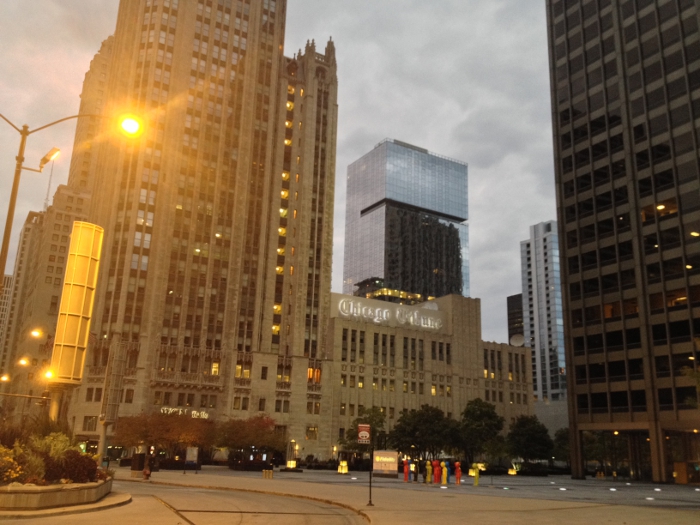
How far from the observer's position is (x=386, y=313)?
130m

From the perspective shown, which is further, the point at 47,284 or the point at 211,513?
the point at 47,284

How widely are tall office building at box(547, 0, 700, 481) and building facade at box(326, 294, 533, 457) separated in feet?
141

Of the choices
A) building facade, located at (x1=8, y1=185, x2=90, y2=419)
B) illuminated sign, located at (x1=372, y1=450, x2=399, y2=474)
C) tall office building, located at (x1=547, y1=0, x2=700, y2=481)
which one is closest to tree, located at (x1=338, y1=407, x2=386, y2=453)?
tall office building, located at (x1=547, y1=0, x2=700, y2=481)

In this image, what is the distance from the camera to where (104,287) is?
105m

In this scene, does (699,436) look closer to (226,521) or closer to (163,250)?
(226,521)

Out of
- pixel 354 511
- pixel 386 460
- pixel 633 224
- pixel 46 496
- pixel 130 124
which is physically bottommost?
pixel 354 511

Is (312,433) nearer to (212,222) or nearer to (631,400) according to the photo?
(212,222)

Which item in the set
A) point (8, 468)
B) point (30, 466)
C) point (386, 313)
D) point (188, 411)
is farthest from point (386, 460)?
point (386, 313)

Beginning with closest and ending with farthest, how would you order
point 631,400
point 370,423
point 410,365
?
1. point 631,400
2. point 370,423
3. point 410,365

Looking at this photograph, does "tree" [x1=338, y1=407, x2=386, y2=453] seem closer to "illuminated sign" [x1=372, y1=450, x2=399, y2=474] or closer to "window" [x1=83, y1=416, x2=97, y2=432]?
"window" [x1=83, y1=416, x2=97, y2=432]

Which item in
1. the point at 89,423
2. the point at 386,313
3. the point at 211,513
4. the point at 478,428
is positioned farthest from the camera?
the point at 386,313

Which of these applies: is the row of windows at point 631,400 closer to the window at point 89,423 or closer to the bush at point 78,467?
the bush at point 78,467

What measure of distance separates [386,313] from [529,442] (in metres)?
40.3

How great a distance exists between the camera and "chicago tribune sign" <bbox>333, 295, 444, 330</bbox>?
12638cm
